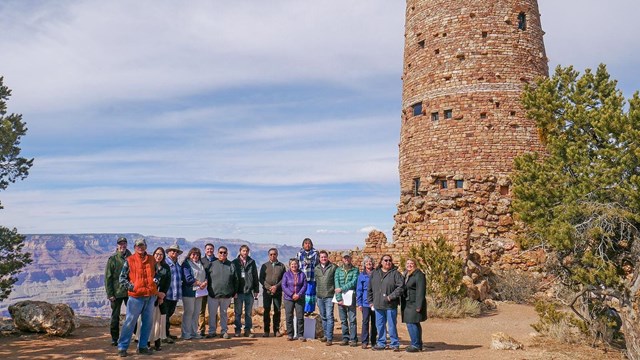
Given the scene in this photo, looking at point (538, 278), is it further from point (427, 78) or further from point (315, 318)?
point (315, 318)

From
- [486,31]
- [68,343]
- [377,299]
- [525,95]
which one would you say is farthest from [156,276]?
[486,31]

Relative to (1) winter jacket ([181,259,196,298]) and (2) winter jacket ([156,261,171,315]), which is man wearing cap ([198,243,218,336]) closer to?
(1) winter jacket ([181,259,196,298])

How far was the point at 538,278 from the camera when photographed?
62.3ft

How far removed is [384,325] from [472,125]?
1325 centimetres

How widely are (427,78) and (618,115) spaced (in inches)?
519

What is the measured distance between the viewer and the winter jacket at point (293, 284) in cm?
1052

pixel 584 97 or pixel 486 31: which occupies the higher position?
pixel 486 31

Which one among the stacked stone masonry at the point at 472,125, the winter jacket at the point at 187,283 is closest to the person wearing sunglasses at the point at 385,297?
the winter jacket at the point at 187,283

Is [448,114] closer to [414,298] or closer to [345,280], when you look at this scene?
[345,280]

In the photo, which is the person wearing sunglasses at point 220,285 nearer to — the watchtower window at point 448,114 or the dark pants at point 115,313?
the dark pants at point 115,313

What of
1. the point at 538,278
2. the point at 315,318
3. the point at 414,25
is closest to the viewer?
the point at 315,318

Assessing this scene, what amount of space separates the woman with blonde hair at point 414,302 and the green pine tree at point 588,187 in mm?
2952

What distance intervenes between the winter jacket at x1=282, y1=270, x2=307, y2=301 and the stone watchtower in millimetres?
10420

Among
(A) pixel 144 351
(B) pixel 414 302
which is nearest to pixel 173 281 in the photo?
(A) pixel 144 351
